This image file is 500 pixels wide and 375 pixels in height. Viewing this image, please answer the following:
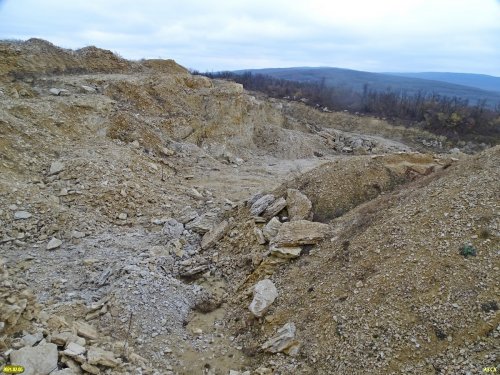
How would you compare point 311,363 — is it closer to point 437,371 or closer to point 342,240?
point 437,371

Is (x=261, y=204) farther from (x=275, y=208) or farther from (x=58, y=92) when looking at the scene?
(x=58, y=92)

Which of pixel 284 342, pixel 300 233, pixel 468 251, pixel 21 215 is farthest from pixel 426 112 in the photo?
pixel 21 215

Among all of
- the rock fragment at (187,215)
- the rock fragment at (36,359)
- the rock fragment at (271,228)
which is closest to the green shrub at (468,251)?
the rock fragment at (271,228)

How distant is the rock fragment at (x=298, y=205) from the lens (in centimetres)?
842

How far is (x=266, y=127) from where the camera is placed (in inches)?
878

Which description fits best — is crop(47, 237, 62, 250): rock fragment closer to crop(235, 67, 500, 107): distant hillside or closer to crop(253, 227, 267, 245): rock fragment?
crop(253, 227, 267, 245): rock fragment

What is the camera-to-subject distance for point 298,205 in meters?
8.66

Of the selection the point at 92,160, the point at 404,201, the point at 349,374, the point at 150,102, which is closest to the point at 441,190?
the point at 404,201

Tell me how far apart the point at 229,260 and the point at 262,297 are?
1.86 m

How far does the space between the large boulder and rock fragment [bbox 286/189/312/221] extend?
1.66 ft

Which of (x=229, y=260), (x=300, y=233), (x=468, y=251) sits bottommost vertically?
(x=229, y=260)

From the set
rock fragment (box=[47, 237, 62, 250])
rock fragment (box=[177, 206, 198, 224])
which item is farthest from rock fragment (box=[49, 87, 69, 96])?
rock fragment (box=[47, 237, 62, 250])

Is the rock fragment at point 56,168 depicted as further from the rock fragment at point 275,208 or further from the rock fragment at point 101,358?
the rock fragment at point 101,358

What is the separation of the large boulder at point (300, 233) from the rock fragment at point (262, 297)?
3.24 ft
